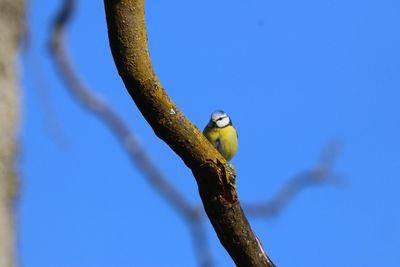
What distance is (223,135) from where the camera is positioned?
5.54m

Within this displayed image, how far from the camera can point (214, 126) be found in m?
5.71

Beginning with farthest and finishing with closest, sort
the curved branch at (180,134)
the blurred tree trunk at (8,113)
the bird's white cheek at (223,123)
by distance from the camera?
the bird's white cheek at (223,123), the blurred tree trunk at (8,113), the curved branch at (180,134)

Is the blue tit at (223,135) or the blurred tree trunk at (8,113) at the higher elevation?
the blue tit at (223,135)

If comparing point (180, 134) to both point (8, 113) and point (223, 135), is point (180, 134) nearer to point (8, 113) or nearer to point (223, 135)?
point (8, 113)

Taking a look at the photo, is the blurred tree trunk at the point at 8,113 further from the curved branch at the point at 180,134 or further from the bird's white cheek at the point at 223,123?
the bird's white cheek at the point at 223,123

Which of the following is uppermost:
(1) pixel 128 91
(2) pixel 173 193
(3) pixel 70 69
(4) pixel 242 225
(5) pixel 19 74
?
(3) pixel 70 69

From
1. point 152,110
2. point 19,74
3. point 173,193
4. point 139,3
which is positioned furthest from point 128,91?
point 173,193

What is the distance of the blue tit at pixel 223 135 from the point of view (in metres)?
5.51

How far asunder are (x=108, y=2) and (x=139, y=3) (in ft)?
0.25

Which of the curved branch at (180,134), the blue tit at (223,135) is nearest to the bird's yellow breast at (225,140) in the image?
the blue tit at (223,135)

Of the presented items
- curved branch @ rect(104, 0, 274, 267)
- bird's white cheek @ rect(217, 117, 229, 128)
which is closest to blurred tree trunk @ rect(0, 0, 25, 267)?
curved branch @ rect(104, 0, 274, 267)

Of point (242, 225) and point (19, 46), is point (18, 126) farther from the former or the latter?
point (242, 225)

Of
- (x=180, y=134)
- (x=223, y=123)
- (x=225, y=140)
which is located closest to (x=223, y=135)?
(x=225, y=140)

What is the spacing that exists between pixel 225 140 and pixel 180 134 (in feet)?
12.6
